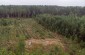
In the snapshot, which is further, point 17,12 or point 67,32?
point 17,12

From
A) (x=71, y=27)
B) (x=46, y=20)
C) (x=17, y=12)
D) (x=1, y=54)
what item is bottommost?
(x=17, y=12)

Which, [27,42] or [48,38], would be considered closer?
[27,42]

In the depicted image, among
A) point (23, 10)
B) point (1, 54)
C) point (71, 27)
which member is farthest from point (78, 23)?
point (23, 10)

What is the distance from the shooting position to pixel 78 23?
2956 cm

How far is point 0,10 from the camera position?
7244 cm

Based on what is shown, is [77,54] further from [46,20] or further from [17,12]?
[17,12]

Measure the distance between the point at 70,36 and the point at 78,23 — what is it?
217 centimetres

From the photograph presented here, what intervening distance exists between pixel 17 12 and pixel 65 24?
42.7 meters

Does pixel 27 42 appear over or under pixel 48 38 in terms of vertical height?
over

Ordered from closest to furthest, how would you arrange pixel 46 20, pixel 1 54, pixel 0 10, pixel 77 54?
1. pixel 1 54
2. pixel 77 54
3. pixel 46 20
4. pixel 0 10

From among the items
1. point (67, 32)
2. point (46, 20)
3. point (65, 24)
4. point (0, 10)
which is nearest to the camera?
point (67, 32)

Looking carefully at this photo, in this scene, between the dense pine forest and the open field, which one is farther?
the dense pine forest

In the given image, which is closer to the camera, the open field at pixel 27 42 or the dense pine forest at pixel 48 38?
the open field at pixel 27 42

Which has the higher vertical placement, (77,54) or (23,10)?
(77,54)
